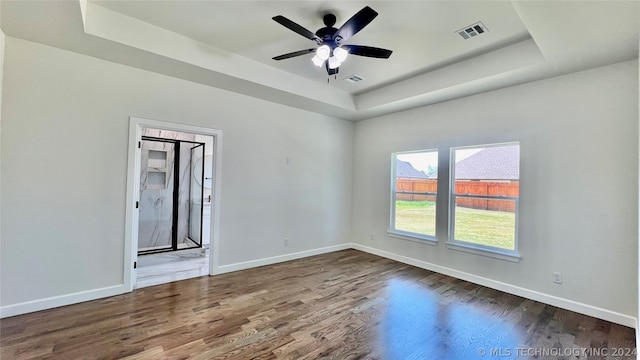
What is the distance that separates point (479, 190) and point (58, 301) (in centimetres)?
535

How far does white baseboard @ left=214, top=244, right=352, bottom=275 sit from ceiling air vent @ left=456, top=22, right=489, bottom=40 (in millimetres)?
4031

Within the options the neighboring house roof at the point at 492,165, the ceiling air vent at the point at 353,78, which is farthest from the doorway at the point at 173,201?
the neighboring house roof at the point at 492,165

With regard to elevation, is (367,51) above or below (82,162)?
above

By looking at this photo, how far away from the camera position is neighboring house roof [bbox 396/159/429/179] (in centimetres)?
476

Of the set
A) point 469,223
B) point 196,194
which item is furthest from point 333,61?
point 196,194

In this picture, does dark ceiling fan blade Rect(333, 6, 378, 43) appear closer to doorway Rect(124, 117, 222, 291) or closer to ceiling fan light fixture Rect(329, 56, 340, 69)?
ceiling fan light fixture Rect(329, 56, 340, 69)

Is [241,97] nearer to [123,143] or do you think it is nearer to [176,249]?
[123,143]

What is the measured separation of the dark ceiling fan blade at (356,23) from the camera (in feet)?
6.88

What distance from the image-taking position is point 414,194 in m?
4.84

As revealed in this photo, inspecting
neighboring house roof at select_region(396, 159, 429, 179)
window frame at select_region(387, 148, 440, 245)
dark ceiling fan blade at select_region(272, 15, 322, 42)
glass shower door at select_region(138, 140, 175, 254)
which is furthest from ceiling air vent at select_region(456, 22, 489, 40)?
glass shower door at select_region(138, 140, 175, 254)

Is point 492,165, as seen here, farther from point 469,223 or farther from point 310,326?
point 310,326

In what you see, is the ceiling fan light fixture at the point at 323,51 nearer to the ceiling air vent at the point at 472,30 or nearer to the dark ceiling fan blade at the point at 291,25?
the dark ceiling fan blade at the point at 291,25

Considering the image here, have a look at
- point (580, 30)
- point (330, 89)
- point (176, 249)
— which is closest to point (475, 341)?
point (580, 30)

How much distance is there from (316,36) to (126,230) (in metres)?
3.14
